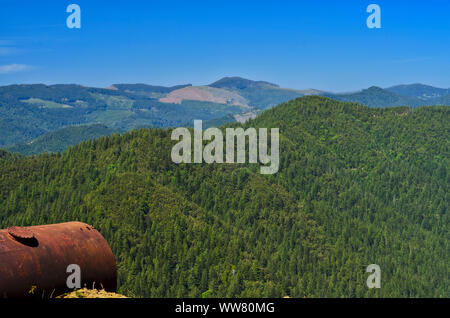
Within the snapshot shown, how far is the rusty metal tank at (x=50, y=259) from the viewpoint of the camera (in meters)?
40.1

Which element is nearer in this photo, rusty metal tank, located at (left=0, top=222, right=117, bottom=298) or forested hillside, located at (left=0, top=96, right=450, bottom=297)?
rusty metal tank, located at (left=0, top=222, right=117, bottom=298)

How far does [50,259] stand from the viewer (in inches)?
1684

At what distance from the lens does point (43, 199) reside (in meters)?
167

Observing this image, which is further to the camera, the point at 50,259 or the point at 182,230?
the point at 182,230

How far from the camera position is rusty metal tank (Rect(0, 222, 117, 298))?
132 ft

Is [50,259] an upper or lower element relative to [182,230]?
upper

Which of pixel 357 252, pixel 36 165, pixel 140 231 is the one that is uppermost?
pixel 36 165

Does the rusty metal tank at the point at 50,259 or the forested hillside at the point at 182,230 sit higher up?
the rusty metal tank at the point at 50,259

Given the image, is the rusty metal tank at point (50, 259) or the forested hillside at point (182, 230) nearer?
the rusty metal tank at point (50, 259)

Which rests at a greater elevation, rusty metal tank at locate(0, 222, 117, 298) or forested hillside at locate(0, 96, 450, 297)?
rusty metal tank at locate(0, 222, 117, 298)
